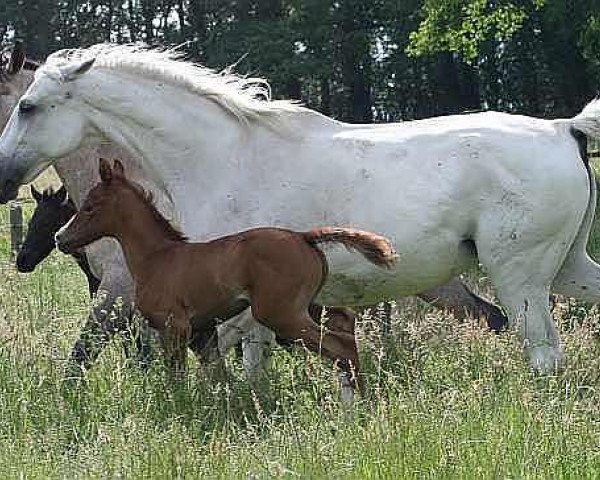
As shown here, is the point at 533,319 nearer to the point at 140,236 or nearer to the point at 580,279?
the point at 580,279

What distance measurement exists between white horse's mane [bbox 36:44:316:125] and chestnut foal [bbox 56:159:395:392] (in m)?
0.70

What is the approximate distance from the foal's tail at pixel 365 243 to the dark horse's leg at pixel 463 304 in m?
2.20

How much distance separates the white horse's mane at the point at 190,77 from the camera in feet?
19.9

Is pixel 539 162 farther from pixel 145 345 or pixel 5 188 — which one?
pixel 5 188

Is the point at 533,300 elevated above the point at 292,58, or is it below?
above

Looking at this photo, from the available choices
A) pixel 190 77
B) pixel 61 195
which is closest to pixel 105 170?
pixel 190 77

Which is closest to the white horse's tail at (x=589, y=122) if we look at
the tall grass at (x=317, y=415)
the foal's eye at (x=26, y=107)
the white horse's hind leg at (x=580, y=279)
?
the white horse's hind leg at (x=580, y=279)

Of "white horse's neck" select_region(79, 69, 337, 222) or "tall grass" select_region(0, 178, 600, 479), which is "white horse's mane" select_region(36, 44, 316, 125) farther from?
"tall grass" select_region(0, 178, 600, 479)

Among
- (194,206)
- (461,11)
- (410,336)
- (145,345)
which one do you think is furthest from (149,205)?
(461,11)

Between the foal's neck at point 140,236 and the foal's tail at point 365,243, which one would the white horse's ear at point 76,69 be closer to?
the foal's neck at point 140,236

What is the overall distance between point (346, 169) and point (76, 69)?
150 cm

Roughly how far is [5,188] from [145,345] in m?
1.10

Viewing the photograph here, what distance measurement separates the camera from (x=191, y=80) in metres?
6.16

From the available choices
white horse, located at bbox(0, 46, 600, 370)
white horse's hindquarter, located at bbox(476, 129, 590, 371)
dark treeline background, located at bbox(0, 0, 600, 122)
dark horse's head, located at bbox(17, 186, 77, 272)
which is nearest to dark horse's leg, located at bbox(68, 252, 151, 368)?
white horse, located at bbox(0, 46, 600, 370)
